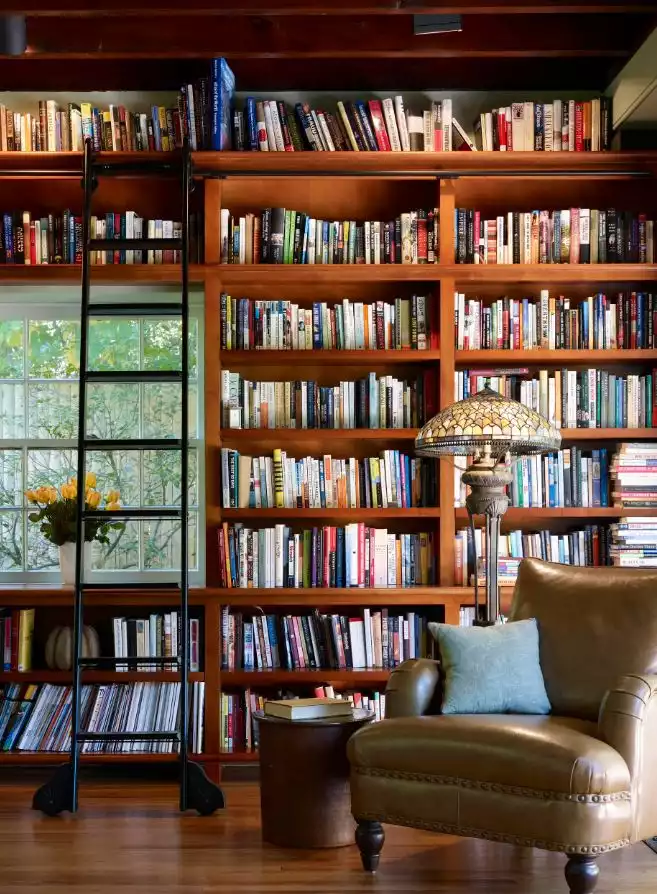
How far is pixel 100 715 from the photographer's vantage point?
5.02m

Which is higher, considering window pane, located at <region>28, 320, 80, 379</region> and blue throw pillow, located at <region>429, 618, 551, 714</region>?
window pane, located at <region>28, 320, 80, 379</region>

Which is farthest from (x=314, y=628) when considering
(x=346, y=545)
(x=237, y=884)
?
(x=237, y=884)

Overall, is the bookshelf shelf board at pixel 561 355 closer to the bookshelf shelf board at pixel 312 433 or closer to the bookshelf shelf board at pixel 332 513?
the bookshelf shelf board at pixel 312 433

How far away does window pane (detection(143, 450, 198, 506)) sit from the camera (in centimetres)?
550

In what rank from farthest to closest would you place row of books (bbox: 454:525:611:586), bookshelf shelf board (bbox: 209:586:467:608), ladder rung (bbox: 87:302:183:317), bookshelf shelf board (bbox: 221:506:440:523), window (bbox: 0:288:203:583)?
window (bbox: 0:288:203:583), row of books (bbox: 454:525:611:586), bookshelf shelf board (bbox: 221:506:440:523), bookshelf shelf board (bbox: 209:586:467:608), ladder rung (bbox: 87:302:183:317)

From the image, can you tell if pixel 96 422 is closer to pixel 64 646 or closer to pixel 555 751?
pixel 64 646

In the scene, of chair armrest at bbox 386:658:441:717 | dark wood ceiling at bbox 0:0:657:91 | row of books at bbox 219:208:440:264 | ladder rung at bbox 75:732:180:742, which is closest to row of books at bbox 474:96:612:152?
dark wood ceiling at bbox 0:0:657:91

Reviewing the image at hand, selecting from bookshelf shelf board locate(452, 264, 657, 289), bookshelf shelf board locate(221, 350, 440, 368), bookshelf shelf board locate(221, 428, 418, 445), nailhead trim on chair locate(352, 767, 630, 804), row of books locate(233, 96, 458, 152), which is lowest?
nailhead trim on chair locate(352, 767, 630, 804)

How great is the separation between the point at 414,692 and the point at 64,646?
1897 millimetres

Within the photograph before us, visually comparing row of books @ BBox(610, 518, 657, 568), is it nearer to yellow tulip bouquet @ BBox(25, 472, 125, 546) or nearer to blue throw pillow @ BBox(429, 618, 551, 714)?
blue throw pillow @ BBox(429, 618, 551, 714)

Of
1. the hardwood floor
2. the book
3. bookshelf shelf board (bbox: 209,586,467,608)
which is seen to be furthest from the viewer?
bookshelf shelf board (bbox: 209,586,467,608)

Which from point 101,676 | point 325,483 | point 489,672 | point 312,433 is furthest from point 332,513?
point 489,672

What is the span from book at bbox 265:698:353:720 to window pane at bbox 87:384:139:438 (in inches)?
76.5

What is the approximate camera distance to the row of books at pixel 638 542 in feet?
16.5
